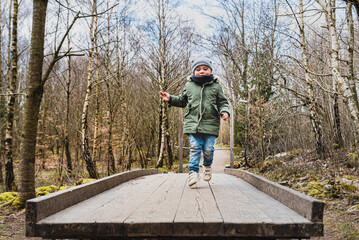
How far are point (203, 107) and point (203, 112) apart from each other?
0.08 meters

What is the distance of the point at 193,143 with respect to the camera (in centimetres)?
353

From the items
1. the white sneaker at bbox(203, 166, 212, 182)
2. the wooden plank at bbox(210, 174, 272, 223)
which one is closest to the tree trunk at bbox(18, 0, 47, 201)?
the white sneaker at bbox(203, 166, 212, 182)

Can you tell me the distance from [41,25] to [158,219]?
15.2ft

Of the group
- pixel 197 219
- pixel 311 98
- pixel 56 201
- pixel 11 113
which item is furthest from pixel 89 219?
pixel 311 98

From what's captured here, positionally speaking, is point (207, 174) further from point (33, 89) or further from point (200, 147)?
point (33, 89)

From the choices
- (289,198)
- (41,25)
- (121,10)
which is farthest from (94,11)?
(289,198)

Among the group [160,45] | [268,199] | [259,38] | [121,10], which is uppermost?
[121,10]

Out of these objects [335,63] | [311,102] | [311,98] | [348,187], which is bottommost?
[348,187]

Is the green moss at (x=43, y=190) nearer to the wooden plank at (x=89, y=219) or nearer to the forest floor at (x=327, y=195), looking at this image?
the forest floor at (x=327, y=195)

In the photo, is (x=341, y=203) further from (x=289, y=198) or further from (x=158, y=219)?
(x=158, y=219)

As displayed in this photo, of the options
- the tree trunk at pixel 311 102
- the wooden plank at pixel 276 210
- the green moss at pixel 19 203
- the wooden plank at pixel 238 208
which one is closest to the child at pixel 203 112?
the wooden plank at pixel 238 208

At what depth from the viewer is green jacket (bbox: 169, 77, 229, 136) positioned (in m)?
3.48

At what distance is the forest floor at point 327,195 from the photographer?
3.94m

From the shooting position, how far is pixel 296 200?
Answer: 6.47 feet
